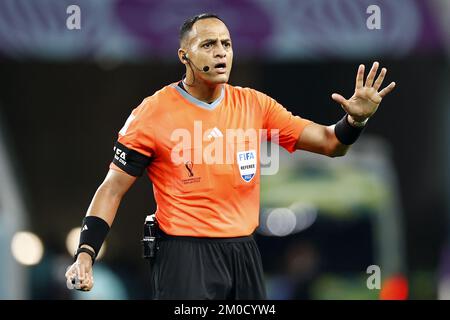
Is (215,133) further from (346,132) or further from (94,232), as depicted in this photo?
(94,232)

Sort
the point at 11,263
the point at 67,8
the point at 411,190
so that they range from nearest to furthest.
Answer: the point at 67,8 → the point at 11,263 → the point at 411,190

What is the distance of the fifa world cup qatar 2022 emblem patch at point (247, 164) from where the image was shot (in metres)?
6.04

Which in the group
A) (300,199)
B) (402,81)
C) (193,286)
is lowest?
(193,286)

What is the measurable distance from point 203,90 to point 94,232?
3.34 feet

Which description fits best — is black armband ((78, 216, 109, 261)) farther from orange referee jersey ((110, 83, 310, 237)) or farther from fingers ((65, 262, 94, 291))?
orange referee jersey ((110, 83, 310, 237))

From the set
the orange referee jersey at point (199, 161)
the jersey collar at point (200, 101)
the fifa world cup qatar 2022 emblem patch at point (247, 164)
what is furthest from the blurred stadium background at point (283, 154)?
the fifa world cup qatar 2022 emblem patch at point (247, 164)

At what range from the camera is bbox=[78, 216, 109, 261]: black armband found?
5969mm

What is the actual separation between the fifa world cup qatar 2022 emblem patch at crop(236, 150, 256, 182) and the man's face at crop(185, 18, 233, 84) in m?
0.43

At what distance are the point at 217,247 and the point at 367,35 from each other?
5629mm

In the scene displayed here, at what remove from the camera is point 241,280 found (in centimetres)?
597

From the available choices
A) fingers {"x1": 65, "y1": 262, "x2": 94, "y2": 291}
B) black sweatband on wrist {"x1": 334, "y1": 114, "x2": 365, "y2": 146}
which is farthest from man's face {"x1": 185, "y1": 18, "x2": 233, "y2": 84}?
fingers {"x1": 65, "y1": 262, "x2": 94, "y2": 291}

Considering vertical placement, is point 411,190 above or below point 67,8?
below

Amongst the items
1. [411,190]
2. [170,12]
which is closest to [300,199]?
[411,190]

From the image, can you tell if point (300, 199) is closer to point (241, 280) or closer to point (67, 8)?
point (67, 8)
